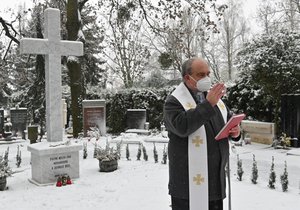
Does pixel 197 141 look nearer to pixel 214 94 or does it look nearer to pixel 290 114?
pixel 214 94

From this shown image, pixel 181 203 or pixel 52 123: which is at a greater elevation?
pixel 52 123

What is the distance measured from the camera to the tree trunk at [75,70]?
15.2 m

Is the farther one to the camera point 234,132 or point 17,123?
point 17,123

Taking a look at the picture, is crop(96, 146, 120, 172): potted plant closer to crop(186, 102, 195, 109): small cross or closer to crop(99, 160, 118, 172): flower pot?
crop(99, 160, 118, 172): flower pot

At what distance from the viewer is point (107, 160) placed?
7.83 metres

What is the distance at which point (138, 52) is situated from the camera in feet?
99.5

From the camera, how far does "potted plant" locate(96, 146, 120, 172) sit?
7.81 m

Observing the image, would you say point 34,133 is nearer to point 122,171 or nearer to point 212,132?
point 122,171

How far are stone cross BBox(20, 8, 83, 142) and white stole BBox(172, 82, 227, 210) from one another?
16.4 ft

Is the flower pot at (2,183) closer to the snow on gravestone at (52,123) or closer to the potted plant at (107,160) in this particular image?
the snow on gravestone at (52,123)

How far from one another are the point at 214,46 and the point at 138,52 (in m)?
10.8

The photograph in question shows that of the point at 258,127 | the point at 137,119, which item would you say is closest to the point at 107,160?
the point at 258,127

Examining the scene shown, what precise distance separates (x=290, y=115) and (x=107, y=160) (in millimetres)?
7153

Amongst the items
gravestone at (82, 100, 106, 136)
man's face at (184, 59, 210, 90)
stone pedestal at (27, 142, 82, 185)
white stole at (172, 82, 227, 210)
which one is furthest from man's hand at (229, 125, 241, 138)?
gravestone at (82, 100, 106, 136)
